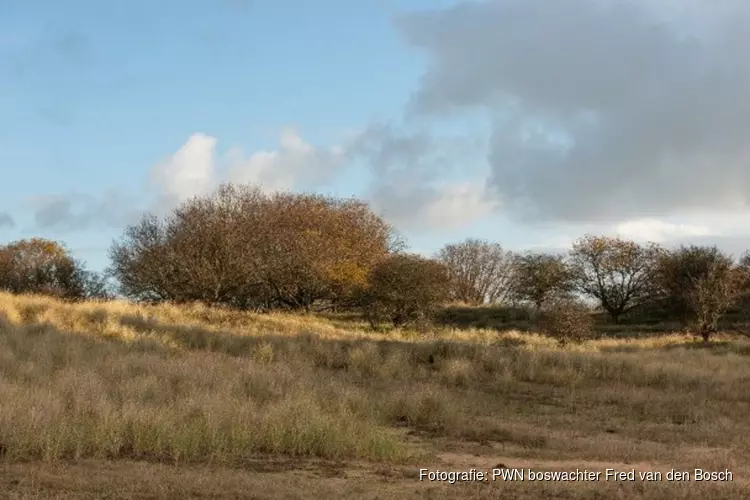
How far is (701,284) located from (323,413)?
1340 inches

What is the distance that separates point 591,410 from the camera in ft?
53.3

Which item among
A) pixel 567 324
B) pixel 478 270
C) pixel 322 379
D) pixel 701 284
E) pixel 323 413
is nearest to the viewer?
pixel 323 413

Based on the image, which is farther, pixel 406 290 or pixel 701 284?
pixel 701 284

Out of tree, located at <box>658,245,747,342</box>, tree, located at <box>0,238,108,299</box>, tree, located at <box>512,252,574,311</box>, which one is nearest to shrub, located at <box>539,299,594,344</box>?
tree, located at <box>658,245,747,342</box>

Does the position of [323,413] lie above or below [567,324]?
below

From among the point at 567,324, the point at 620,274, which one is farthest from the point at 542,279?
the point at 567,324

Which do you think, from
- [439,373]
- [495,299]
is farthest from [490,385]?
[495,299]

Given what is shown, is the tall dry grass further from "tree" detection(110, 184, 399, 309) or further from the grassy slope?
"tree" detection(110, 184, 399, 309)

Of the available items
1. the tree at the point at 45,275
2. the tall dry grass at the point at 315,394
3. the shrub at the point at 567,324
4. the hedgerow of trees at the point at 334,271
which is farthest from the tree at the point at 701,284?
the tree at the point at 45,275

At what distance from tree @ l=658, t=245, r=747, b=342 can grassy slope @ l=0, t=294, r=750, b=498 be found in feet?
47.7

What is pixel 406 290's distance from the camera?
120 feet

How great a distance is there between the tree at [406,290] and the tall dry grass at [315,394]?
22.4 ft

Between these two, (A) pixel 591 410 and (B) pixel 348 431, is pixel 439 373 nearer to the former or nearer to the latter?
(A) pixel 591 410

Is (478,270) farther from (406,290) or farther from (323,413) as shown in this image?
(323,413)
